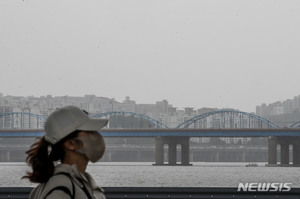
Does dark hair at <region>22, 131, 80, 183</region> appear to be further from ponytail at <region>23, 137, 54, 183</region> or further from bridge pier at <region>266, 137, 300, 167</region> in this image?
bridge pier at <region>266, 137, 300, 167</region>

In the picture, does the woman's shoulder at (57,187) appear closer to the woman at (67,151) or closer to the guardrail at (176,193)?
the woman at (67,151)

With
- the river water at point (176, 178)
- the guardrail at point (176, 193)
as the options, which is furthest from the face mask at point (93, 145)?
the river water at point (176, 178)

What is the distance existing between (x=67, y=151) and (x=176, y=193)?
28.0ft

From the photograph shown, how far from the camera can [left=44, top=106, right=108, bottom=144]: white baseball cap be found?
3898mm

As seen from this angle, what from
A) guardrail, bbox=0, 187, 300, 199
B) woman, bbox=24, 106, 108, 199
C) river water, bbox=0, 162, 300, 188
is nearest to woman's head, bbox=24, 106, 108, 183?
woman, bbox=24, 106, 108, 199

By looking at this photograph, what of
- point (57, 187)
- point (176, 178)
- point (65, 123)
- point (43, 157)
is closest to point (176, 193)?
point (43, 157)

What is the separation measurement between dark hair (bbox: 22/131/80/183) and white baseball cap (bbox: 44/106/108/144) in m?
0.04

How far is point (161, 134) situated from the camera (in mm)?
146500

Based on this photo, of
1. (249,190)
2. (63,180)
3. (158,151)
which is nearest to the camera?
(63,180)

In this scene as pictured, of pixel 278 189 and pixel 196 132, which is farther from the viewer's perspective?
pixel 196 132

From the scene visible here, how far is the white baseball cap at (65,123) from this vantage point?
3.90 meters

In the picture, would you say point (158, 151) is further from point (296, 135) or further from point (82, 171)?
point (82, 171)

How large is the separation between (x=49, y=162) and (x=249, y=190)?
856 cm

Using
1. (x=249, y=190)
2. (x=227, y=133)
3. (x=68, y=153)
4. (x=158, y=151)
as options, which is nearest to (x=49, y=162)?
(x=68, y=153)
